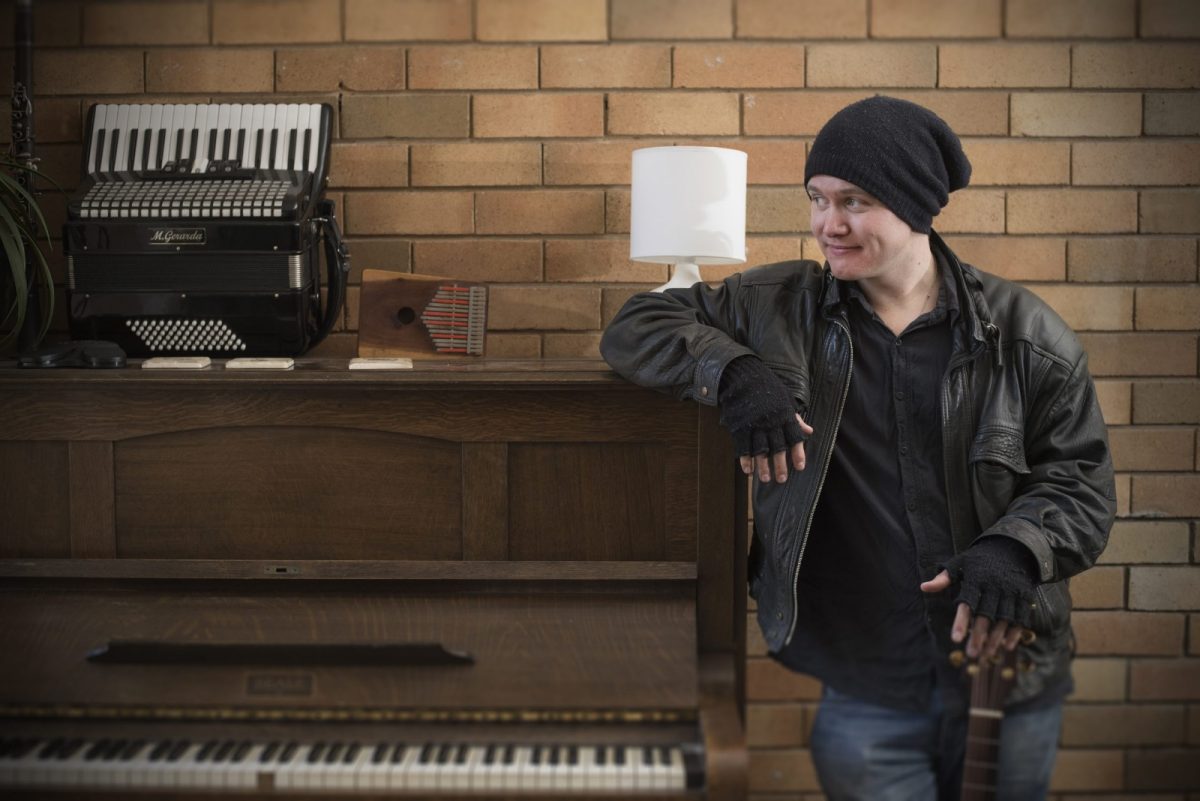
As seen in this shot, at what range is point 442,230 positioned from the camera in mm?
2383

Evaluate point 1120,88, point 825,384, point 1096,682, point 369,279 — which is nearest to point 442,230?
point 369,279

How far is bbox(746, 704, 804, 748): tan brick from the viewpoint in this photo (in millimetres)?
2449

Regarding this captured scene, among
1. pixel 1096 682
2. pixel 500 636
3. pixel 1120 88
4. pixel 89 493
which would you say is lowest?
pixel 1096 682

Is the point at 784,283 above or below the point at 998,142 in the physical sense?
below

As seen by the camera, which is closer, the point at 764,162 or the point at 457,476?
the point at 457,476

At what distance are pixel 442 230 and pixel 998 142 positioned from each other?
1253 millimetres

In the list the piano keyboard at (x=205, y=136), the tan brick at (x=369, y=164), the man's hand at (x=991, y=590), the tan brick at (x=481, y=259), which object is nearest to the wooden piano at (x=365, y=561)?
the man's hand at (x=991, y=590)

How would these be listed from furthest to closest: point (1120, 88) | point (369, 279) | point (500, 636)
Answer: point (1120, 88) < point (369, 279) < point (500, 636)

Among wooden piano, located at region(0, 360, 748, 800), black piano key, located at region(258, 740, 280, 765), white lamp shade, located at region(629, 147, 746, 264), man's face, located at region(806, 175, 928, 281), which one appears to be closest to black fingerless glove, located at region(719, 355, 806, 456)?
wooden piano, located at region(0, 360, 748, 800)

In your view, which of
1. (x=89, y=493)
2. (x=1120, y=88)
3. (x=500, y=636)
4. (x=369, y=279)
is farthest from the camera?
(x=1120, y=88)

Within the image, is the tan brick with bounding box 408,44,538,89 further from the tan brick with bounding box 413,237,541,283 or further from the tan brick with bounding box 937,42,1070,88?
the tan brick with bounding box 937,42,1070,88

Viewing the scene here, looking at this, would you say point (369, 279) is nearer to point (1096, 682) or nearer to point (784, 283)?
point (784, 283)

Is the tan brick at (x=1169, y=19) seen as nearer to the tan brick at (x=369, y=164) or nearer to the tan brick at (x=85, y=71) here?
the tan brick at (x=369, y=164)

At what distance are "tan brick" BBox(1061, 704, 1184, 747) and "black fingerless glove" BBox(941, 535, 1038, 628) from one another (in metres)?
1.15
